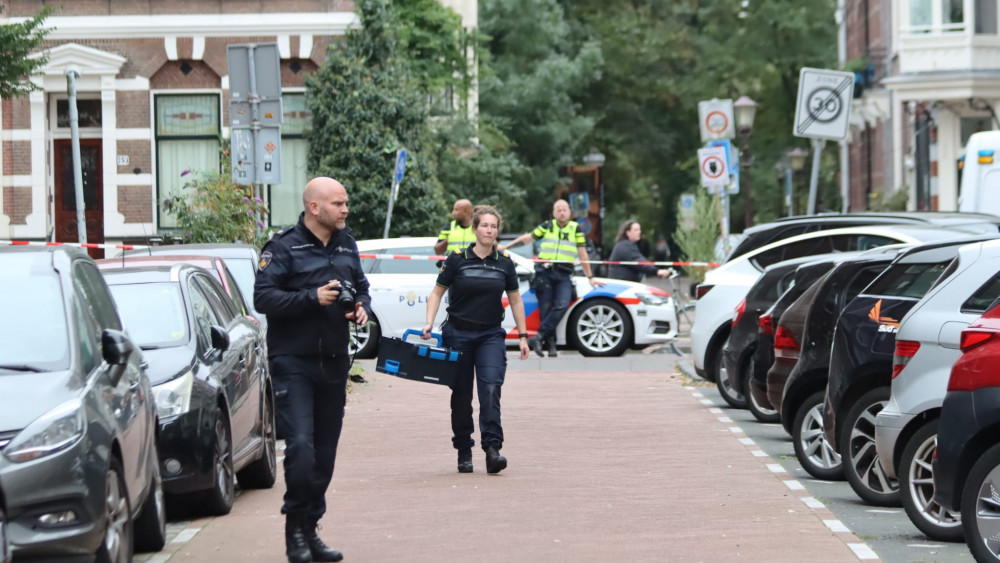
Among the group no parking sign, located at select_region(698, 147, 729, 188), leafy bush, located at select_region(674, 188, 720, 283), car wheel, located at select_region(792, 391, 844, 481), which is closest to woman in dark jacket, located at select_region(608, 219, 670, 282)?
no parking sign, located at select_region(698, 147, 729, 188)

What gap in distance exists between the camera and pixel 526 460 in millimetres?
12703

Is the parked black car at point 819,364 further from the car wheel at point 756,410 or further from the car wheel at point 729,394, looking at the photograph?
the car wheel at point 729,394

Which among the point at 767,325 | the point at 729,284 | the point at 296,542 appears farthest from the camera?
the point at 729,284

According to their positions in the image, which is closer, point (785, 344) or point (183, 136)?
point (785, 344)

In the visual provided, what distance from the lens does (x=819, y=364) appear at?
37.7ft

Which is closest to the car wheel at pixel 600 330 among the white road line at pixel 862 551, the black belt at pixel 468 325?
the black belt at pixel 468 325

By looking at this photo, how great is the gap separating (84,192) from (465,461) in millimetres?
20624

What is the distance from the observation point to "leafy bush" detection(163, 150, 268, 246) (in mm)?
19156

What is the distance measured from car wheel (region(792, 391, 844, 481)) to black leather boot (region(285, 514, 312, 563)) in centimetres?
439

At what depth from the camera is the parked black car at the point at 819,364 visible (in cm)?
1132

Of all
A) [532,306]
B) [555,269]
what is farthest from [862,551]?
[532,306]

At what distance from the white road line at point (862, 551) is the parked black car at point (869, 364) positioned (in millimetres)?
1315

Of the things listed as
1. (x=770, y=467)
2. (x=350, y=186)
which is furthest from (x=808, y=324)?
(x=350, y=186)

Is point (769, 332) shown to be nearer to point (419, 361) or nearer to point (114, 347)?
point (419, 361)
